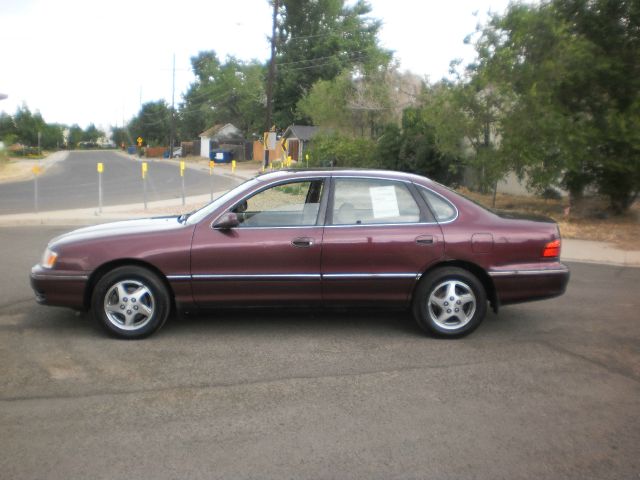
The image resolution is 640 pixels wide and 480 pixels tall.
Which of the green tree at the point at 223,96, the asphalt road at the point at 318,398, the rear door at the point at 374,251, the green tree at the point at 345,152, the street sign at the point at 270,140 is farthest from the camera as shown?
the green tree at the point at 223,96

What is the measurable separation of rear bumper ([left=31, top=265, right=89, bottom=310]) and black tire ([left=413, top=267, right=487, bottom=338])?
9.89ft

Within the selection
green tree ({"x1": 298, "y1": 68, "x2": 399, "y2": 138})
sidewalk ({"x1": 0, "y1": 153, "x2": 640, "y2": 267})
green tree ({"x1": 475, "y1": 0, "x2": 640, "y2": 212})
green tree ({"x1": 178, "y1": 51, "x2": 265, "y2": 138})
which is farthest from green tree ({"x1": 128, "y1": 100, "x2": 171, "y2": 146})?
green tree ({"x1": 475, "y1": 0, "x2": 640, "y2": 212})

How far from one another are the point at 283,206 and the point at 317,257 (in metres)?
0.64

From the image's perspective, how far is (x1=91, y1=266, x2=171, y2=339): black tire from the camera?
232 inches

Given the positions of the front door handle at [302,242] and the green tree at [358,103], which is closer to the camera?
the front door handle at [302,242]

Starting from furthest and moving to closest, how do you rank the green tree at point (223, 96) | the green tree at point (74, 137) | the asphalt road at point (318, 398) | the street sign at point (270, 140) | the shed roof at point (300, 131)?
the green tree at point (74, 137), the green tree at point (223, 96), the shed roof at point (300, 131), the street sign at point (270, 140), the asphalt road at point (318, 398)

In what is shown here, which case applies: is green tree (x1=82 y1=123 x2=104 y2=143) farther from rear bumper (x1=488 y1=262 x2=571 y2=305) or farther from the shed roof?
rear bumper (x1=488 y1=262 x2=571 y2=305)

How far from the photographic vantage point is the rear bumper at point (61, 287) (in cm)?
592

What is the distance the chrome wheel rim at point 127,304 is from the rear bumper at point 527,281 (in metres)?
3.12

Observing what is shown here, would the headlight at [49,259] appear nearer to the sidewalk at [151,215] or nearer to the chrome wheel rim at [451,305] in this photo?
the chrome wheel rim at [451,305]

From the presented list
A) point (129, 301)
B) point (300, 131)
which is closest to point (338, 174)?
point (129, 301)

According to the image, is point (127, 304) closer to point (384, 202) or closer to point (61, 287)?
point (61, 287)

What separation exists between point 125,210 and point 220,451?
1534cm

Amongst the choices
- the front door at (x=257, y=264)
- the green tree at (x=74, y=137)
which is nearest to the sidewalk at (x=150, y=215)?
the front door at (x=257, y=264)
